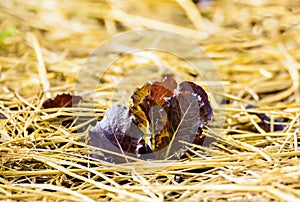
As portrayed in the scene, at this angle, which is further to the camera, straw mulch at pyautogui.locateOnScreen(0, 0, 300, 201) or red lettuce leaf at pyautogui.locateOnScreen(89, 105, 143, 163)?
red lettuce leaf at pyautogui.locateOnScreen(89, 105, 143, 163)

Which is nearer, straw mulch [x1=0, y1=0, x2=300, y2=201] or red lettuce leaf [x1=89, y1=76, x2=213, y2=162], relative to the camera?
straw mulch [x1=0, y1=0, x2=300, y2=201]

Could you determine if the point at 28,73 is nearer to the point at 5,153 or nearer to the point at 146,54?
the point at 146,54

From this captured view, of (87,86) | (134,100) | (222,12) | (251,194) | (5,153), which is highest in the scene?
(222,12)

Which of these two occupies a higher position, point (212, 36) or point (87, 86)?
point (212, 36)

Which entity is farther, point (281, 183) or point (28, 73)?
point (28, 73)

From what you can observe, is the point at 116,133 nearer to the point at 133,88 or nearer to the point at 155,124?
the point at 155,124

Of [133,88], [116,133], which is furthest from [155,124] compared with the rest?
[133,88]

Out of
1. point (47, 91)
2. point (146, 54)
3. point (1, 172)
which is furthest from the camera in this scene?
point (146, 54)

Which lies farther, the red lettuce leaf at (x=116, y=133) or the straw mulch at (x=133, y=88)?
the red lettuce leaf at (x=116, y=133)

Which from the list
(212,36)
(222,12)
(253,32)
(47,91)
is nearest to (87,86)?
(47,91)
